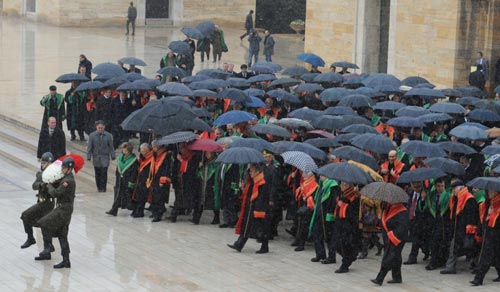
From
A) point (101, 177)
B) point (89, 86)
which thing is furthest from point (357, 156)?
point (89, 86)

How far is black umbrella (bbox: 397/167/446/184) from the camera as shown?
1567cm

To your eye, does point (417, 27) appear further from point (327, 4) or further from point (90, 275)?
point (90, 275)

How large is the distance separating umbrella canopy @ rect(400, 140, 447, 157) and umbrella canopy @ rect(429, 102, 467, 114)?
347 cm

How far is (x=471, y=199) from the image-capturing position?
1552 centimetres

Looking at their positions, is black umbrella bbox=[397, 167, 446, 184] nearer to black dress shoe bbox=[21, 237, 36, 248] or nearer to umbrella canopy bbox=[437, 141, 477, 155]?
umbrella canopy bbox=[437, 141, 477, 155]

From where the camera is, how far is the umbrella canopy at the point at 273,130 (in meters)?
18.5

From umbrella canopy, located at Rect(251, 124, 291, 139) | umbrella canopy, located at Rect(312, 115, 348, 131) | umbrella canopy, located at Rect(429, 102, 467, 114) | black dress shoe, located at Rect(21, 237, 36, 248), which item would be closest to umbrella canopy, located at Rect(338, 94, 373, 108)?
umbrella canopy, located at Rect(429, 102, 467, 114)

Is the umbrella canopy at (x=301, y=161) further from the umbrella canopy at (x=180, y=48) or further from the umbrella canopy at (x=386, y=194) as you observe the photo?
the umbrella canopy at (x=180, y=48)

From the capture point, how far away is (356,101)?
21.1m

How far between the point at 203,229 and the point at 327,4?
58.6ft

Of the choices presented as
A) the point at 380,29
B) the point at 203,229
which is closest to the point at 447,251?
the point at 203,229

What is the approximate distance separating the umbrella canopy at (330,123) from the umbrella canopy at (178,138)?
2246 mm

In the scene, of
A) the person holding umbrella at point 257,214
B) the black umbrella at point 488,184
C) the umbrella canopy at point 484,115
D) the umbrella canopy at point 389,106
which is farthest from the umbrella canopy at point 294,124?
the black umbrella at point 488,184

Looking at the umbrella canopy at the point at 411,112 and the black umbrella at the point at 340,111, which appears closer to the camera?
the umbrella canopy at the point at 411,112
